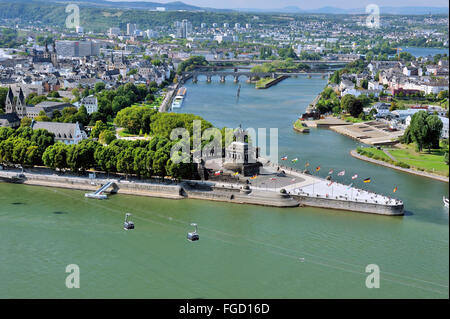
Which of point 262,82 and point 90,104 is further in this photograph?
point 262,82

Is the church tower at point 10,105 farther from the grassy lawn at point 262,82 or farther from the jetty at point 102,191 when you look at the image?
the grassy lawn at point 262,82

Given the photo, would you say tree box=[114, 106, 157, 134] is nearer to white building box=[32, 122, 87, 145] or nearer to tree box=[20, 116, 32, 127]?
tree box=[20, 116, 32, 127]

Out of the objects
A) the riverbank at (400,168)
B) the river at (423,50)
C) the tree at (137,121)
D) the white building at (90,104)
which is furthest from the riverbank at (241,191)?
the river at (423,50)

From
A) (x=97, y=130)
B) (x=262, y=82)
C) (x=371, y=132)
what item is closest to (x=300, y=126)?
(x=371, y=132)

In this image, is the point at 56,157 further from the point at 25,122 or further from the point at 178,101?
the point at 178,101

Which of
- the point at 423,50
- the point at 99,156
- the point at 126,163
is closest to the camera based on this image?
the point at 126,163

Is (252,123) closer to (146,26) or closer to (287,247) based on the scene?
(287,247)

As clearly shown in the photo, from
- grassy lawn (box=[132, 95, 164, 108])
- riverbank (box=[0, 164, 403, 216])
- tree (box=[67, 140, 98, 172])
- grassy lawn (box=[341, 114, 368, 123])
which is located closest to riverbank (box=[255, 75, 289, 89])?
grassy lawn (box=[132, 95, 164, 108])
